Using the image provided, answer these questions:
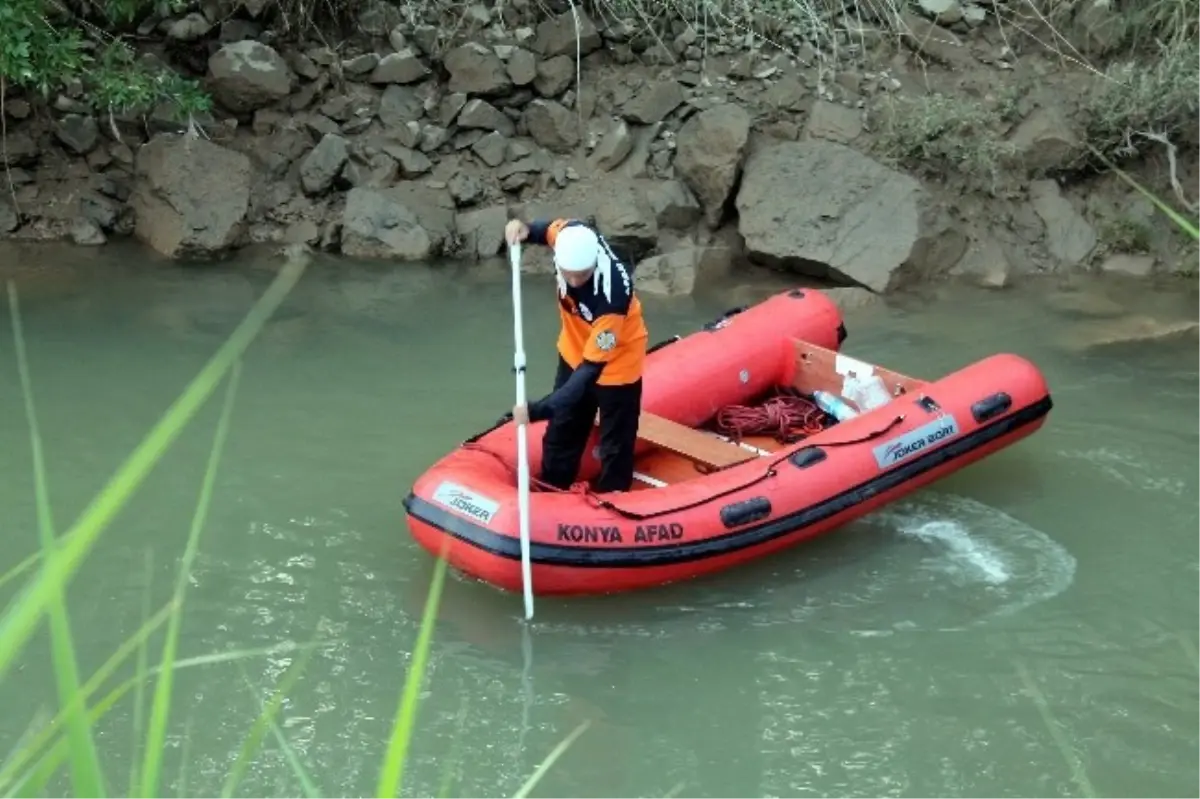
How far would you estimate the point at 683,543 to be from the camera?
16.6 feet

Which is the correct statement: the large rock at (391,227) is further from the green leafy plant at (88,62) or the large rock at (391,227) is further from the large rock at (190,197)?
the green leafy plant at (88,62)

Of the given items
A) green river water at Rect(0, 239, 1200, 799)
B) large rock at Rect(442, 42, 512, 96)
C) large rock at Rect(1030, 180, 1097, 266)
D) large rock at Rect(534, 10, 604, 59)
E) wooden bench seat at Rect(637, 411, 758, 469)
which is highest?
large rock at Rect(534, 10, 604, 59)

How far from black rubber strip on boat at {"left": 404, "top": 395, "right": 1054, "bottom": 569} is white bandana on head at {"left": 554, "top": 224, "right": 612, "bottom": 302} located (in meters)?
0.85

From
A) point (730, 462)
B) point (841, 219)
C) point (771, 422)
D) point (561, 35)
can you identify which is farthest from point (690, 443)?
point (561, 35)

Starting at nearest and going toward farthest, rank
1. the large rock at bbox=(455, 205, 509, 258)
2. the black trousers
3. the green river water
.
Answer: the green river water → the black trousers → the large rock at bbox=(455, 205, 509, 258)

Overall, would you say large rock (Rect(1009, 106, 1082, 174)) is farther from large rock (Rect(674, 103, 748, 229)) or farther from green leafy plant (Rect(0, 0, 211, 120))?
green leafy plant (Rect(0, 0, 211, 120))

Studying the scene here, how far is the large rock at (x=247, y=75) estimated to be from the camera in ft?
28.4

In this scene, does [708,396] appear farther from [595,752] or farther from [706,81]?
[706,81]

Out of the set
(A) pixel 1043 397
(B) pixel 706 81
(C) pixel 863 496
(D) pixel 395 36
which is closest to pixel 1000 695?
(C) pixel 863 496

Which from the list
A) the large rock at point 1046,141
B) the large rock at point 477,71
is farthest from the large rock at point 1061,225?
the large rock at point 477,71

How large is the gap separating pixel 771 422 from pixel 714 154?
2851 mm

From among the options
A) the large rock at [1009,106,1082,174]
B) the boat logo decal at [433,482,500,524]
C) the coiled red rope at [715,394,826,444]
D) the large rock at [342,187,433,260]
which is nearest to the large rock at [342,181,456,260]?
the large rock at [342,187,433,260]

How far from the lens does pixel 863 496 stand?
214 inches

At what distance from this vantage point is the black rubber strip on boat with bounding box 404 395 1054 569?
489cm
